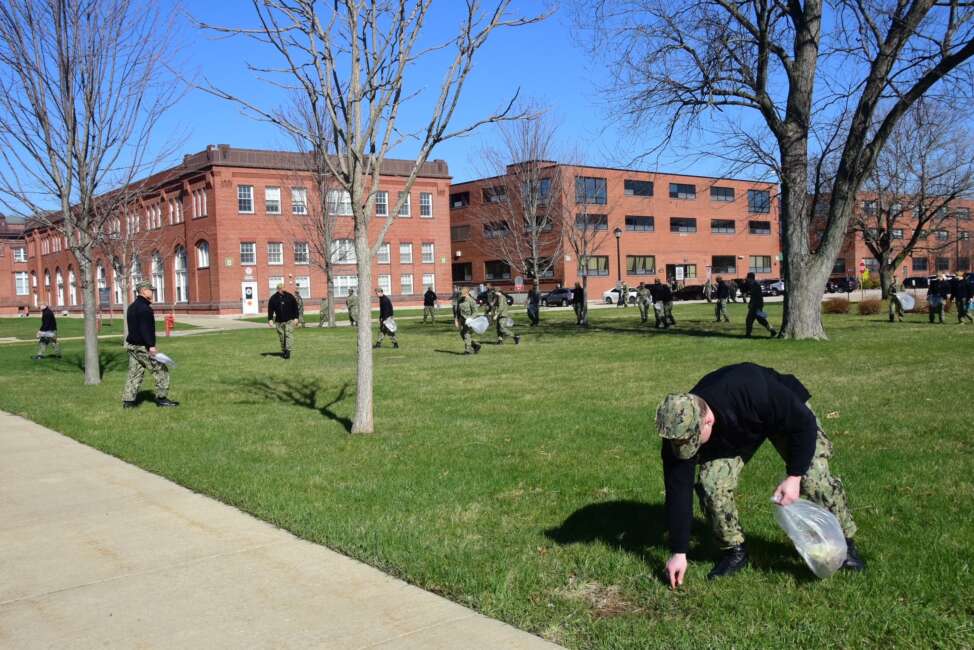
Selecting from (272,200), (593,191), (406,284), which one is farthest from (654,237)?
(272,200)

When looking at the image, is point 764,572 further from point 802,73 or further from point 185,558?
point 802,73

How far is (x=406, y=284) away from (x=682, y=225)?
28.7 m

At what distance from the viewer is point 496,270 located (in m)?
72.6

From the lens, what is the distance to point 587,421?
962 centimetres

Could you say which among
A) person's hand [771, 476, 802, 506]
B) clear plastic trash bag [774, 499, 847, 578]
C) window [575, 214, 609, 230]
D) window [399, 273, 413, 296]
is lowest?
clear plastic trash bag [774, 499, 847, 578]

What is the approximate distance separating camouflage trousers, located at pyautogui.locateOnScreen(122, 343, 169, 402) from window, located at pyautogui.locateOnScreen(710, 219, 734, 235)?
71.1m

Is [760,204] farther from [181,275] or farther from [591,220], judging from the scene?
[181,275]

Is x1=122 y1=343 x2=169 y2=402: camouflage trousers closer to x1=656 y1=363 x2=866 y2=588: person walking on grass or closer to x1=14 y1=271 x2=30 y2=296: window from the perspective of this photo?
x1=656 y1=363 x2=866 y2=588: person walking on grass

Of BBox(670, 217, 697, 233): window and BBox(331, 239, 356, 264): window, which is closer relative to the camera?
→ BBox(331, 239, 356, 264): window

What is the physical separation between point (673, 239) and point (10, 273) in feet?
233

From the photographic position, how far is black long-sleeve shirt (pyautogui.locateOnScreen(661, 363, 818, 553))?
4.22 metres

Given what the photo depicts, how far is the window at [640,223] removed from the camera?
70.6m

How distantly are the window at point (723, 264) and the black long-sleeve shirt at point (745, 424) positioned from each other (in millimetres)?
75818

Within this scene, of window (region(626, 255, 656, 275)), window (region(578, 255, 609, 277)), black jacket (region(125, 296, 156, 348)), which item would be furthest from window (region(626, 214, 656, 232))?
black jacket (region(125, 296, 156, 348))
